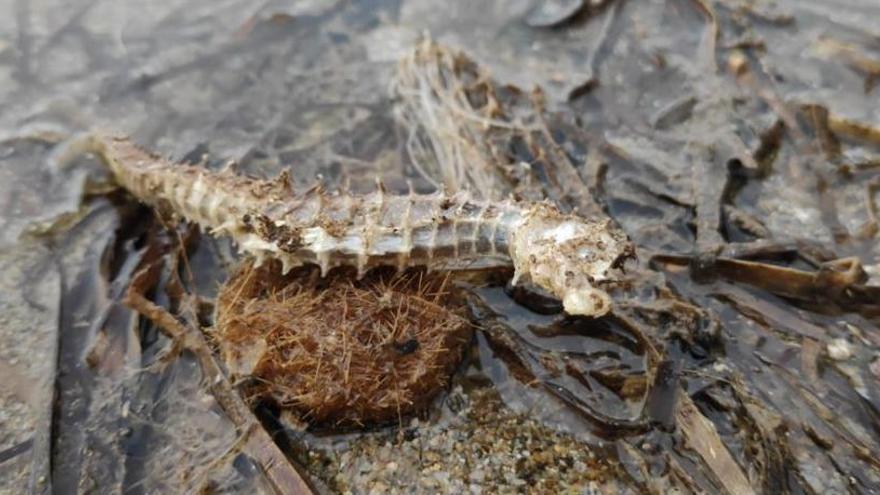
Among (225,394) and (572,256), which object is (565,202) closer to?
(572,256)

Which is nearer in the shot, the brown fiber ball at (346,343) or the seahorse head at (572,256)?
the seahorse head at (572,256)

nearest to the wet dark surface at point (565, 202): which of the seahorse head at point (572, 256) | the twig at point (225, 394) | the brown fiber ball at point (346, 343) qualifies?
the twig at point (225, 394)

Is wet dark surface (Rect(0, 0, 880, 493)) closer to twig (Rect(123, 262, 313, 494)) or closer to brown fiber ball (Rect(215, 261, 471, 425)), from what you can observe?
twig (Rect(123, 262, 313, 494))

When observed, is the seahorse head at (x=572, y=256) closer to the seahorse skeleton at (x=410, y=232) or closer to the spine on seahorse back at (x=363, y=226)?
the seahorse skeleton at (x=410, y=232)

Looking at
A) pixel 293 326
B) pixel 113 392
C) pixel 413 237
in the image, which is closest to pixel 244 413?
pixel 293 326

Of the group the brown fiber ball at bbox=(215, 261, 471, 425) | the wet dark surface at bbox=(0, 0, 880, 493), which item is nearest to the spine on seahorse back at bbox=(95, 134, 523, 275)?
the brown fiber ball at bbox=(215, 261, 471, 425)

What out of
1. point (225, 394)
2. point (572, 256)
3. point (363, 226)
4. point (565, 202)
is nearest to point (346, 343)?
point (363, 226)
